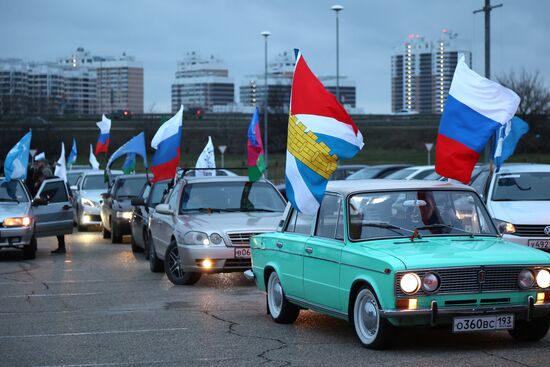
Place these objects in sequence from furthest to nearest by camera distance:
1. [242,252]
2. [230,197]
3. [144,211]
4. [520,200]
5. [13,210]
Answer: [13,210]
[144,211]
[230,197]
[520,200]
[242,252]

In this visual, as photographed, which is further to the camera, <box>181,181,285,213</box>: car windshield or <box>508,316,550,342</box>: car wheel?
<box>181,181,285,213</box>: car windshield

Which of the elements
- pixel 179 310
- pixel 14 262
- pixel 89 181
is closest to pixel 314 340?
pixel 179 310

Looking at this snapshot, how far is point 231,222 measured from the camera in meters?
15.0

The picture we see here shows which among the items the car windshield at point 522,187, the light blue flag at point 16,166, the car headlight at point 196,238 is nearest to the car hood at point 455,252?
the car headlight at point 196,238

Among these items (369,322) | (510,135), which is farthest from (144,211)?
(369,322)

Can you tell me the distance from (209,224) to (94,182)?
16.9m

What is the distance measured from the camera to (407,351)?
29.0ft

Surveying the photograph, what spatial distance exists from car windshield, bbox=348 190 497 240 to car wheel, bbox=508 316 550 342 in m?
0.92

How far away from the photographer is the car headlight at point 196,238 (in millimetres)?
14641

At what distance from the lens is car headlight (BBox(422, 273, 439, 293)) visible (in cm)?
841

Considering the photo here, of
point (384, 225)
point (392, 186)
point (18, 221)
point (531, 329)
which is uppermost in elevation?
point (392, 186)

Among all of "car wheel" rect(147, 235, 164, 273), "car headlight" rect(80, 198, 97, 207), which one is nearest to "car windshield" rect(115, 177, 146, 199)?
"car headlight" rect(80, 198, 97, 207)

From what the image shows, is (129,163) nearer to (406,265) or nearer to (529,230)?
(529,230)

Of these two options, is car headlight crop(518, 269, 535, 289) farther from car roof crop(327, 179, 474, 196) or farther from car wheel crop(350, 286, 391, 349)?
car roof crop(327, 179, 474, 196)
